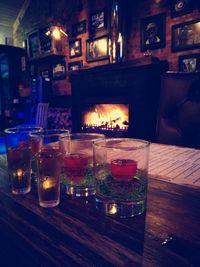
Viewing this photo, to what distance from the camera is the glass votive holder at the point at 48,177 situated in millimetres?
556

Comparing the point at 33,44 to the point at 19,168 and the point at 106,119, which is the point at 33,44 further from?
the point at 19,168

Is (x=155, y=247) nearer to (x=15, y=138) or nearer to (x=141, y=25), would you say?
(x=15, y=138)

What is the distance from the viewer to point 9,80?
629 centimetres

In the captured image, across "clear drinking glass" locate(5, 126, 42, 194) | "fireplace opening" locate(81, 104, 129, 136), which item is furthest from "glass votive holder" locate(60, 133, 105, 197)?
"fireplace opening" locate(81, 104, 129, 136)

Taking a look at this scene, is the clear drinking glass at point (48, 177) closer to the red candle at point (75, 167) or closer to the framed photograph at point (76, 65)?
the red candle at point (75, 167)

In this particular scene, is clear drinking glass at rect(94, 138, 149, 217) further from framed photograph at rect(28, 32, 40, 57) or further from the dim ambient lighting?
framed photograph at rect(28, 32, 40, 57)

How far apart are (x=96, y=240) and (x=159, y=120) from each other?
1.38 m

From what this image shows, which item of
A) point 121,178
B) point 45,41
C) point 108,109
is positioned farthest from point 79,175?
point 45,41

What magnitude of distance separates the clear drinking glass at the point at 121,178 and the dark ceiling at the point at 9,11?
6240 mm

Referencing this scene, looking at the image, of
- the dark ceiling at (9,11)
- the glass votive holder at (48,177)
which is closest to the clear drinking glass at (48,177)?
the glass votive holder at (48,177)

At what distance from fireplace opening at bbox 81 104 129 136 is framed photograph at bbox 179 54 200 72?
902mm

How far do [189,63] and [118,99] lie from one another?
101 centimetres

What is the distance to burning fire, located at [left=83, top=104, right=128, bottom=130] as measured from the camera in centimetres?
340

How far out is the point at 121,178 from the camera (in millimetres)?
542
